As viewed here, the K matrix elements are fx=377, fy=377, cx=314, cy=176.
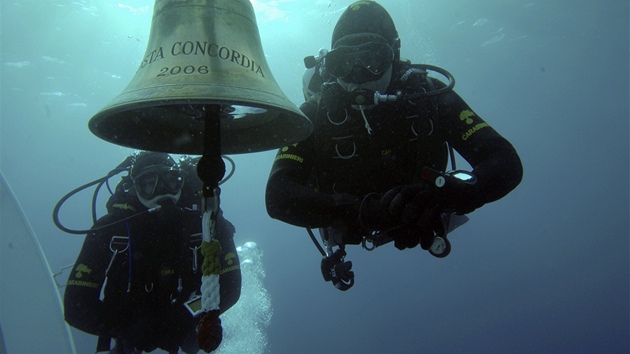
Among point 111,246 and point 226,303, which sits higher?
point 111,246

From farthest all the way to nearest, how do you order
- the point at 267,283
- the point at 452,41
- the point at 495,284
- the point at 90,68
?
1. the point at 267,283
2. the point at 495,284
3. the point at 452,41
4. the point at 90,68

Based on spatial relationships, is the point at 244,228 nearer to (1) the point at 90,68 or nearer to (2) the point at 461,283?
(2) the point at 461,283

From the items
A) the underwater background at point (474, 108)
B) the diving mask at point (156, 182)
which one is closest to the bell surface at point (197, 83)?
the diving mask at point (156, 182)

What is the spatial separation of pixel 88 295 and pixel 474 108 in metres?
54.8

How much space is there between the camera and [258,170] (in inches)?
3361

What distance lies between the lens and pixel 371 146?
2.84 meters

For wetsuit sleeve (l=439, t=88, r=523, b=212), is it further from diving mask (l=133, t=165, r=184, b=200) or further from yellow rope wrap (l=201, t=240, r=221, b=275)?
diving mask (l=133, t=165, r=184, b=200)

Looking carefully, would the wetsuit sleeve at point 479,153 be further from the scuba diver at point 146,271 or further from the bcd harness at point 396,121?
the scuba diver at point 146,271

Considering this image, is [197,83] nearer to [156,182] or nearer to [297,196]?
[297,196]

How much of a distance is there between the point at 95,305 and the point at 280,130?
2705 mm

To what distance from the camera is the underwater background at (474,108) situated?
24.1 metres

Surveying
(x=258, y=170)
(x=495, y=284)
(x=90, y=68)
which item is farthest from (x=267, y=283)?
(x=90, y=68)

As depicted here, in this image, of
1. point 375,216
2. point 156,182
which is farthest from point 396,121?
point 156,182

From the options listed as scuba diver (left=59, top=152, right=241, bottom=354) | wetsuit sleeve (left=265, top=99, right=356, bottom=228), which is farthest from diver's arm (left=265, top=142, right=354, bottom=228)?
scuba diver (left=59, top=152, right=241, bottom=354)
